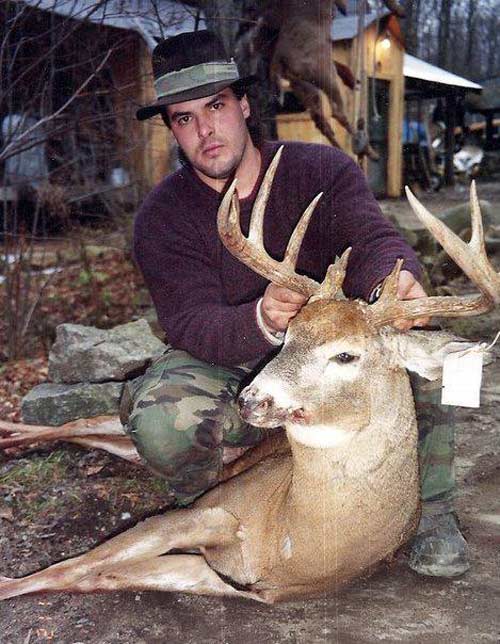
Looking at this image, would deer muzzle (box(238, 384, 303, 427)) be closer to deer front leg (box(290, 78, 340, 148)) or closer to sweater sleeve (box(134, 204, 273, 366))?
sweater sleeve (box(134, 204, 273, 366))

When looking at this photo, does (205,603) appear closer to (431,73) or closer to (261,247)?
(261,247)

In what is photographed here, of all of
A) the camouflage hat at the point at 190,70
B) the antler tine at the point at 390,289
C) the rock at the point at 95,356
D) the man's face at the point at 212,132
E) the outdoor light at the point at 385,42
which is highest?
the outdoor light at the point at 385,42

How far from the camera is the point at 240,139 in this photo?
12.0 feet

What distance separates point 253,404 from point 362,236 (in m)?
1.23

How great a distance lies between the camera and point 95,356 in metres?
4.59

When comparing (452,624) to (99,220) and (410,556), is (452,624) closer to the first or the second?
(410,556)

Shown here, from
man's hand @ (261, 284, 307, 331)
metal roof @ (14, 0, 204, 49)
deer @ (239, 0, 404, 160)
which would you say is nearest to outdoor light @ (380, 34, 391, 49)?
deer @ (239, 0, 404, 160)

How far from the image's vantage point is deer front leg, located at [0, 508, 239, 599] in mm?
2832

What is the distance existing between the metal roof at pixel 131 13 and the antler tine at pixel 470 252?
2870mm

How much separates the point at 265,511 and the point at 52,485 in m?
1.38

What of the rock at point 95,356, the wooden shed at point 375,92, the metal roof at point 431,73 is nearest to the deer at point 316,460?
the rock at point 95,356

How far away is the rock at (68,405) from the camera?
171 inches

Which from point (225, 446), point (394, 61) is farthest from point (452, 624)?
point (394, 61)

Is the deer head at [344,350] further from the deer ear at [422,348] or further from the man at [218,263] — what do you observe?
the man at [218,263]
